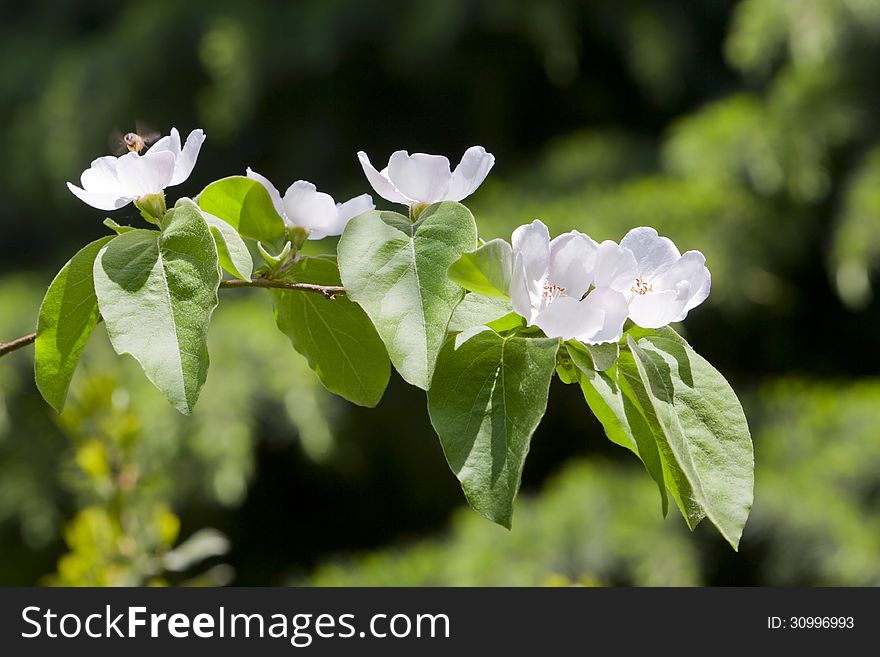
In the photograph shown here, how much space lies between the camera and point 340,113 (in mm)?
1901

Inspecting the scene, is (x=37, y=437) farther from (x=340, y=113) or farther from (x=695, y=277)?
(x=695, y=277)

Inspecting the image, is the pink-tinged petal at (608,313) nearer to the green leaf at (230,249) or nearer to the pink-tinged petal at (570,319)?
the pink-tinged petal at (570,319)

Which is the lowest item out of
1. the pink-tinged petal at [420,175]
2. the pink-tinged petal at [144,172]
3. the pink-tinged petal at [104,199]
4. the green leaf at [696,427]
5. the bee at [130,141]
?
the green leaf at [696,427]

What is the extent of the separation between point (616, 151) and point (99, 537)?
1.29 meters

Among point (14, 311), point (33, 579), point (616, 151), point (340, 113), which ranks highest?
point (340, 113)

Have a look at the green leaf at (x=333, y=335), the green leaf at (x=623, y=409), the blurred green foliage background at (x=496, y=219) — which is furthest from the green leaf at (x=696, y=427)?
the blurred green foliage background at (x=496, y=219)

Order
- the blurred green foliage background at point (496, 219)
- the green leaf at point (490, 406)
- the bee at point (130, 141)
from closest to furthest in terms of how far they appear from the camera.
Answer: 1. the green leaf at point (490, 406)
2. the bee at point (130, 141)
3. the blurred green foliage background at point (496, 219)

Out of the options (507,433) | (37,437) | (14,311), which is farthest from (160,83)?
(507,433)

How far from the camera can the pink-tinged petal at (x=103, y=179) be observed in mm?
335

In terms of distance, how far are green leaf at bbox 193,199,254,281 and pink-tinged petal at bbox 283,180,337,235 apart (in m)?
0.03

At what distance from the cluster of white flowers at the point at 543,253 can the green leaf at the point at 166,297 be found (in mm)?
29

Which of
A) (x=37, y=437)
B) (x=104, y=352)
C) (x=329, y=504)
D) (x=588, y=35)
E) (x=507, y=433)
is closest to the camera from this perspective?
(x=507, y=433)

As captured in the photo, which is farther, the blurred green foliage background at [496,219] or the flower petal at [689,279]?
the blurred green foliage background at [496,219]

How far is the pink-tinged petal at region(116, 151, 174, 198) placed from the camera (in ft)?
1.08
